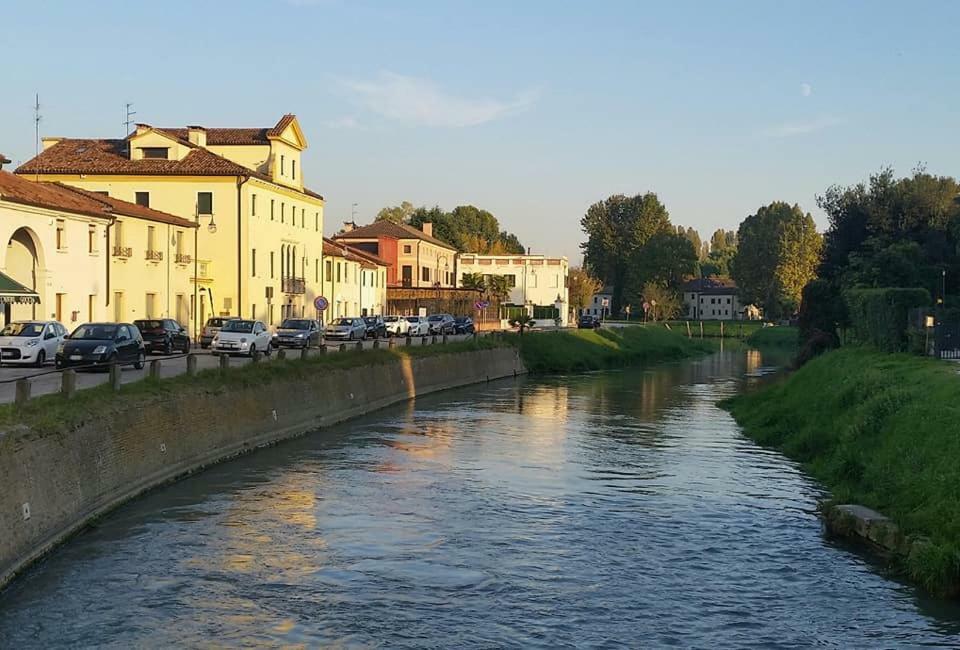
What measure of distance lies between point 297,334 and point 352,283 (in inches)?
1432

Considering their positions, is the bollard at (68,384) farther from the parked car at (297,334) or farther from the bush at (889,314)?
the parked car at (297,334)

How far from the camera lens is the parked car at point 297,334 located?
54219 millimetres

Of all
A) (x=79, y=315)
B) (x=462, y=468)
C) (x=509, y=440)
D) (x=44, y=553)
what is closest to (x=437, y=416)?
(x=509, y=440)

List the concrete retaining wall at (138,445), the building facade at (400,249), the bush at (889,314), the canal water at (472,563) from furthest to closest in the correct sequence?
the building facade at (400,249)
the bush at (889,314)
the concrete retaining wall at (138,445)
the canal water at (472,563)

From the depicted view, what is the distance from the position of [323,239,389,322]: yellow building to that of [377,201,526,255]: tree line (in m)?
55.0

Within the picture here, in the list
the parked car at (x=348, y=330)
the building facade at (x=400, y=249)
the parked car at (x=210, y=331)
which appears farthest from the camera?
the building facade at (x=400, y=249)

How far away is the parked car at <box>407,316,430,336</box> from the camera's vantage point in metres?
78.0

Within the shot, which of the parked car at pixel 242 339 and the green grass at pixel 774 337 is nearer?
the parked car at pixel 242 339

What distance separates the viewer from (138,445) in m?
23.1

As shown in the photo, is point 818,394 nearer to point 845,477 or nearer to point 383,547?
point 845,477

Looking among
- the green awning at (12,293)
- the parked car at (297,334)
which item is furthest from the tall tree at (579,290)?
the green awning at (12,293)

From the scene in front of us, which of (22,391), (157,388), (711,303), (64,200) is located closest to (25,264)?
(64,200)

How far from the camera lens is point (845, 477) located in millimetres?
23891

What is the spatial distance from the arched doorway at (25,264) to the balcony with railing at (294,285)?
29224 mm
